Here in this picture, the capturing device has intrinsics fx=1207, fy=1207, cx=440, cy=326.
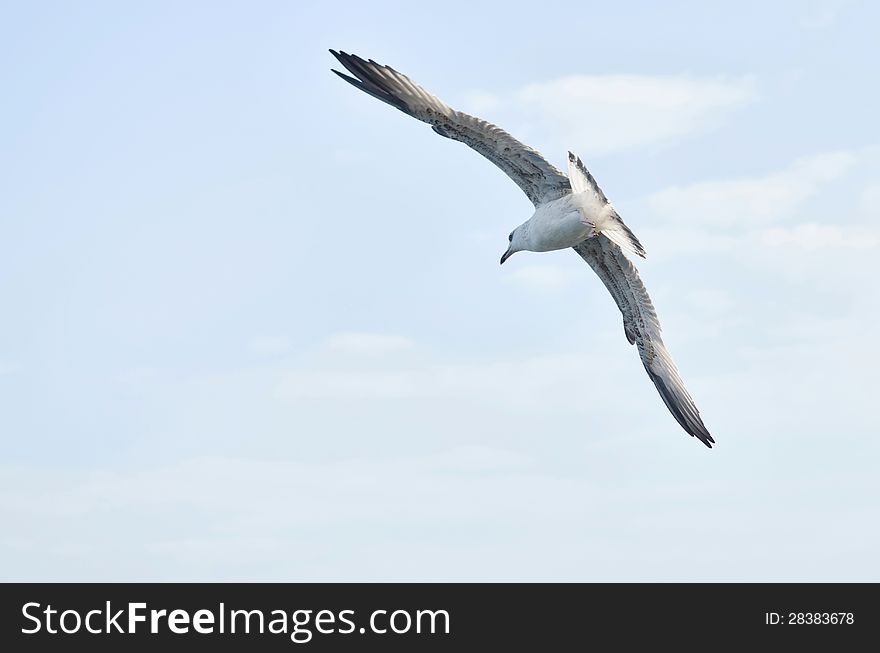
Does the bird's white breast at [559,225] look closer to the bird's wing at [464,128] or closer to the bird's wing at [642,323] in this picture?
the bird's wing at [464,128]

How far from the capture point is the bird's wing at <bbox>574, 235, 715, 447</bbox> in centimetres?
2036

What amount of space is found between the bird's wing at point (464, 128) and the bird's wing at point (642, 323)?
2.17 m

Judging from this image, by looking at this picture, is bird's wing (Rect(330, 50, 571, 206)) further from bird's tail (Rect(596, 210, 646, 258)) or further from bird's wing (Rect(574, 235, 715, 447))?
bird's wing (Rect(574, 235, 715, 447))

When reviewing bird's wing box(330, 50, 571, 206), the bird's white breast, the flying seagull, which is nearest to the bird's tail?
the flying seagull

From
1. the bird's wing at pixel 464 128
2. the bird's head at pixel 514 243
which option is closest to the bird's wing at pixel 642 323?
the bird's head at pixel 514 243

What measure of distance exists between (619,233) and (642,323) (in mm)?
3744

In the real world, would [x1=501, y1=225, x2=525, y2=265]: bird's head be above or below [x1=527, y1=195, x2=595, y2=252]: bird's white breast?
above

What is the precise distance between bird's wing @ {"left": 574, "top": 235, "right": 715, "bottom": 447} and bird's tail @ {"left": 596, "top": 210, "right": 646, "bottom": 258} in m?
1.84
